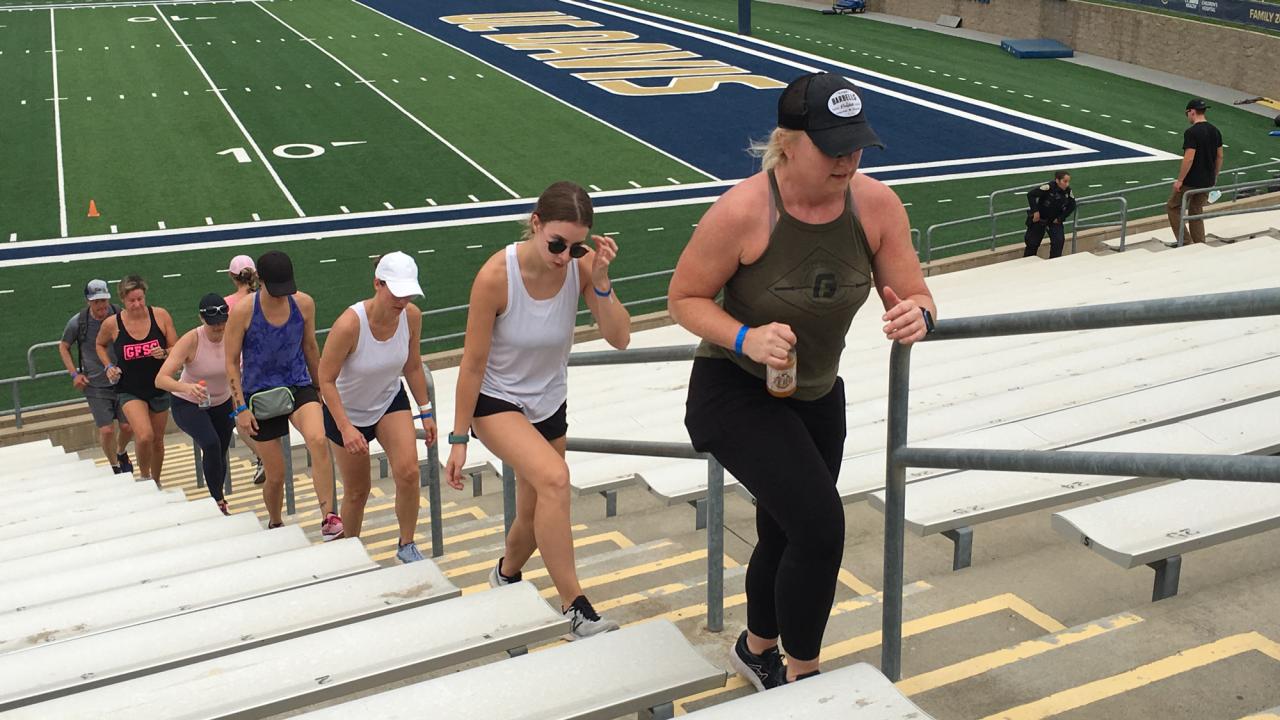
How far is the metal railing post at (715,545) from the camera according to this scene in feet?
13.4

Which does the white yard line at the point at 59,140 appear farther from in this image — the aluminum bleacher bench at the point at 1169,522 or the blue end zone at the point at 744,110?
the aluminum bleacher bench at the point at 1169,522

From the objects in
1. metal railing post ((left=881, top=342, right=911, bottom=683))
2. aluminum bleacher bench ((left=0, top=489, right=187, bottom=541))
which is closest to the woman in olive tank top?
metal railing post ((left=881, top=342, right=911, bottom=683))

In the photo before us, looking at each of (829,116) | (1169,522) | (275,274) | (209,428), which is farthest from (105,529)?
(1169,522)

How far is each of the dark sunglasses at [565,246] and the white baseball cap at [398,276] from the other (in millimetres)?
1709

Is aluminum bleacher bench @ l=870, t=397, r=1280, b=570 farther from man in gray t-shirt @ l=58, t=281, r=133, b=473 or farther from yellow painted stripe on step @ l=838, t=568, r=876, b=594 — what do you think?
man in gray t-shirt @ l=58, t=281, r=133, b=473

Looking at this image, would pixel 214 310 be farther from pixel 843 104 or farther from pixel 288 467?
pixel 843 104

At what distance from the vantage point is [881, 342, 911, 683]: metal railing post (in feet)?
11.0

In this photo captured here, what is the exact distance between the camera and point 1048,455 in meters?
3.06

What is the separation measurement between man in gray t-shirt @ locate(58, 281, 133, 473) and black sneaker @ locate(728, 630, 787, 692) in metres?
7.75

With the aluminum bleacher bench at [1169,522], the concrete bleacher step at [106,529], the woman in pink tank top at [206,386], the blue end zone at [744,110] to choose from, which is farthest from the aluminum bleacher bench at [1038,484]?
the blue end zone at [744,110]

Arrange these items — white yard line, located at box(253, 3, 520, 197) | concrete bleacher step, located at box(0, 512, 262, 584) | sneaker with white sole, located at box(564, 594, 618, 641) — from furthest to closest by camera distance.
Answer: white yard line, located at box(253, 3, 520, 197)
concrete bleacher step, located at box(0, 512, 262, 584)
sneaker with white sole, located at box(564, 594, 618, 641)

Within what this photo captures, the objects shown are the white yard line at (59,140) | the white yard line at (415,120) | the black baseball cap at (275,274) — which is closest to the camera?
the black baseball cap at (275,274)

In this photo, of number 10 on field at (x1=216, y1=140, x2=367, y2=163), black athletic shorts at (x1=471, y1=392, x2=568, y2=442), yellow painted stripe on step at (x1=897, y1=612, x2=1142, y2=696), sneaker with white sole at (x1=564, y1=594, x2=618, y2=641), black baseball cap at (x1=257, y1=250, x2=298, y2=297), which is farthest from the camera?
number 10 on field at (x1=216, y1=140, x2=367, y2=163)

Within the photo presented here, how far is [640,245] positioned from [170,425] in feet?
28.4
